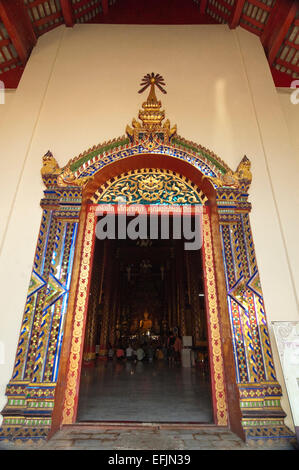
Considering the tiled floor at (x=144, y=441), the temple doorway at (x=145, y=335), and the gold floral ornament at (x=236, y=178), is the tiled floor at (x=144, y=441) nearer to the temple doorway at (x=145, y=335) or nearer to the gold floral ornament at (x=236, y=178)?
the temple doorway at (x=145, y=335)

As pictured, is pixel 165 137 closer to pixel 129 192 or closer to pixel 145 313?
pixel 129 192

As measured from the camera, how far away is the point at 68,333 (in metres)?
3.19

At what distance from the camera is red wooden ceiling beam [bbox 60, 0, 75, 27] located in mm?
5176

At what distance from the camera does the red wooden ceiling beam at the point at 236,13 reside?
16.8 feet

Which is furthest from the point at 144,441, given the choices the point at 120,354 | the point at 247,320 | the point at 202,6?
the point at 120,354

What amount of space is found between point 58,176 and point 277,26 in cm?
505

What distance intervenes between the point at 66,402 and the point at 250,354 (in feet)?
7.32

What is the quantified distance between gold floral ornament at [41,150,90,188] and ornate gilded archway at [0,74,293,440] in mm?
15

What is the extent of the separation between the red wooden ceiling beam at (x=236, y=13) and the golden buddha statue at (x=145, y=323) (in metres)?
15.6

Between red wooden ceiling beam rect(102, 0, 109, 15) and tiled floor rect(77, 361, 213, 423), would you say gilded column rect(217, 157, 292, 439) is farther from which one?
red wooden ceiling beam rect(102, 0, 109, 15)

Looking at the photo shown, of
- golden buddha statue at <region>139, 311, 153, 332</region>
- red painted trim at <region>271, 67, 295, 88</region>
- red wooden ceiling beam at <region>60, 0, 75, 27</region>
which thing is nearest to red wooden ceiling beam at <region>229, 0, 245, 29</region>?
red painted trim at <region>271, 67, 295, 88</region>

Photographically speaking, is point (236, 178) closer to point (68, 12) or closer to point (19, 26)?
point (19, 26)

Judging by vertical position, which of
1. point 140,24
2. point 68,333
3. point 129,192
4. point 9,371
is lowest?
point 9,371
